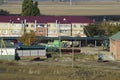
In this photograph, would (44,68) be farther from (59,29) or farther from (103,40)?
(59,29)

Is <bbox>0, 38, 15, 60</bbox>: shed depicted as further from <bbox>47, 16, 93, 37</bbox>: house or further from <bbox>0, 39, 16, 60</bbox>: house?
<bbox>47, 16, 93, 37</bbox>: house

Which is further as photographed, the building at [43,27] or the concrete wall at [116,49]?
the building at [43,27]

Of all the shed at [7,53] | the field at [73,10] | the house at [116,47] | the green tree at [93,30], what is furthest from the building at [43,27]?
the field at [73,10]

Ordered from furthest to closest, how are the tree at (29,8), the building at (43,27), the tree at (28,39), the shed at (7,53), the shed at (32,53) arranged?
the tree at (29,8) → the building at (43,27) → the tree at (28,39) → the shed at (32,53) → the shed at (7,53)

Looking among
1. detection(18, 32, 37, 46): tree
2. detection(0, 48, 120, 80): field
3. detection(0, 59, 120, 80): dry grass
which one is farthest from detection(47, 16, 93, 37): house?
detection(0, 59, 120, 80): dry grass

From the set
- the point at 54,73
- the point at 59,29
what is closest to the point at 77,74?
the point at 54,73

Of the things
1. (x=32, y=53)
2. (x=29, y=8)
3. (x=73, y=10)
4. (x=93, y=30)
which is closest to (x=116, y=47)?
(x=32, y=53)

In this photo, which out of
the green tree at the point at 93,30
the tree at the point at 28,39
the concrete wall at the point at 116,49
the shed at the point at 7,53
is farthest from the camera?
the green tree at the point at 93,30

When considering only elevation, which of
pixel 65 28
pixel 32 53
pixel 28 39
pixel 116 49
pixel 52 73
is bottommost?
pixel 52 73

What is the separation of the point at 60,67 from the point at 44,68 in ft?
2.50

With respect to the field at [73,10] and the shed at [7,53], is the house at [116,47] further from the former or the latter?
the field at [73,10]

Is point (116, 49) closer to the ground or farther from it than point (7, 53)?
farther from it

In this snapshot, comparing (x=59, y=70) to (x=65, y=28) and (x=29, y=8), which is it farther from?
(x=29, y=8)

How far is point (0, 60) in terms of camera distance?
22703mm
